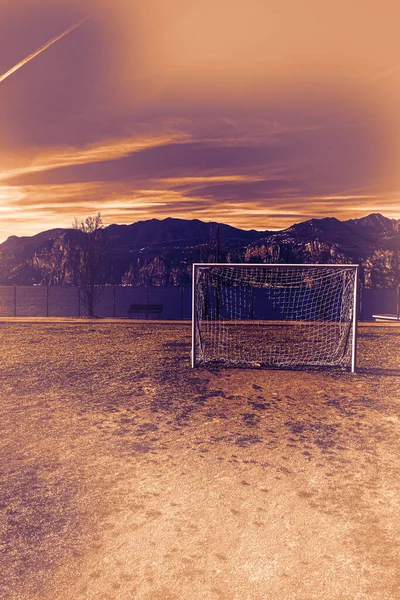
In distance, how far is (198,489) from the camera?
5.33 metres

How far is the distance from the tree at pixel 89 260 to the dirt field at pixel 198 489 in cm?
2021

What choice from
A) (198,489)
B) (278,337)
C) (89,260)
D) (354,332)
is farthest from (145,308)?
(198,489)

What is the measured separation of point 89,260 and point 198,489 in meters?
26.7

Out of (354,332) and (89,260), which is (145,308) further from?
(354,332)

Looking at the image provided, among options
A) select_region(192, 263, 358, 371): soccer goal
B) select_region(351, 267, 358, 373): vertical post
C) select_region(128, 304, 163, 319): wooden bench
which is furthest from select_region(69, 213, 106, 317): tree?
select_region(351, 267, 358, 373): vertical post

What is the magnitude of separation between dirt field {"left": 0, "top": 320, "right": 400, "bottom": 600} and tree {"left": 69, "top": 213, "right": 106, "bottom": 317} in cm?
2021

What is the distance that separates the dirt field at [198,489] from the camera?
3.77 m

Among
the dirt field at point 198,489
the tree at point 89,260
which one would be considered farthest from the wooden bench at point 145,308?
the dirt field at point 198,489

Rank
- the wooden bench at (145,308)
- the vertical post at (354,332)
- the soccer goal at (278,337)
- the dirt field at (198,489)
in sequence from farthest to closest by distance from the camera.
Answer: the wooden bench at (145,308) → the soccer goal at (278,337) → the vertical post at (354,332) → the dirt field at (198,489)

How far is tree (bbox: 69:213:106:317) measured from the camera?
3067cm

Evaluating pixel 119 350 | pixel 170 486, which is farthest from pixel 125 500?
pixel 119 350

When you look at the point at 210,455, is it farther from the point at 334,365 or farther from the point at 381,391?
the point at 334,365

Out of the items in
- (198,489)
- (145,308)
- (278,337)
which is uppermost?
(145,308)

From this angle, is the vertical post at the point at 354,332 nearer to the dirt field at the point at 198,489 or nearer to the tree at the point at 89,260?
the dirt field at the point at 198,489
